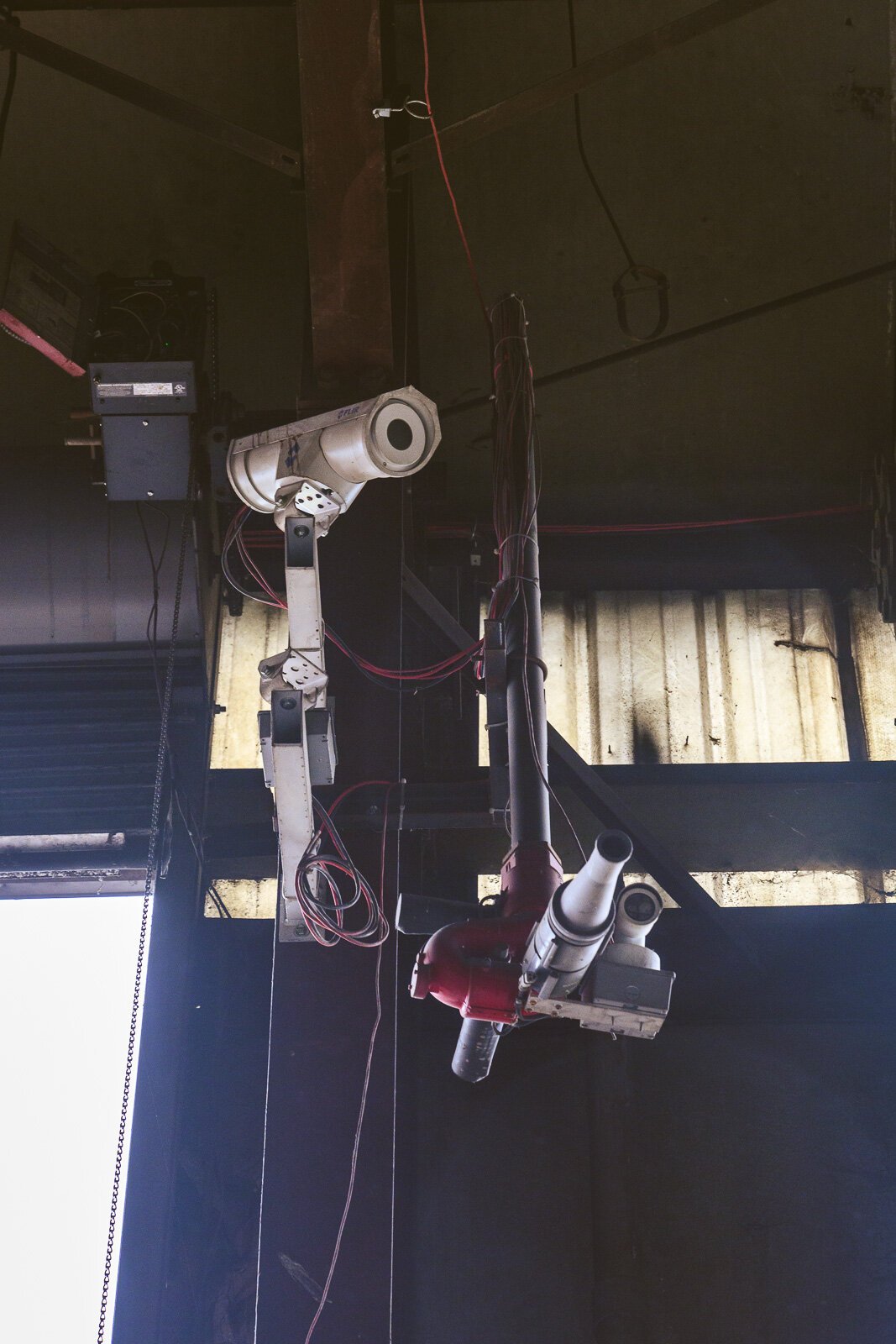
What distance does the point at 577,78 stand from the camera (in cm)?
405

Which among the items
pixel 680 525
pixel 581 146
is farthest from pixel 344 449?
pixel 581 146

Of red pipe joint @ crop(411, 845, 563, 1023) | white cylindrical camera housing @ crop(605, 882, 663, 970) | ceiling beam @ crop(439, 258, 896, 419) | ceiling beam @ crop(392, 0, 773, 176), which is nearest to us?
white cylindrical camera housing @ crop(605, 882, 663, 970)

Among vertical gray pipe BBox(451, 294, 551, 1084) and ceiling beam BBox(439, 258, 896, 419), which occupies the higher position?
ceiling beam BBox(439, 258, 896, 419)

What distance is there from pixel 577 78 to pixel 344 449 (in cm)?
196

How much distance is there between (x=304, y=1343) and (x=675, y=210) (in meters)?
5.33

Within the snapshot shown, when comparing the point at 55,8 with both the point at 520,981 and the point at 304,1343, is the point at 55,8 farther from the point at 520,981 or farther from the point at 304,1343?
the point at 304,1343

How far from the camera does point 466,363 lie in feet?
19.6

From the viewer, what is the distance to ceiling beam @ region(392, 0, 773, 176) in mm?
4027

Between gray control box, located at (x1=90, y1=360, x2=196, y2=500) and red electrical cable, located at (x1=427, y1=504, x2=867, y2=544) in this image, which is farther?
red electrical cable, located at (x1=427, y1=504, x2=867, y2=544)

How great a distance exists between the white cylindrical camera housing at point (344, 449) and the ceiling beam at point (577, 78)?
1343 millimetres

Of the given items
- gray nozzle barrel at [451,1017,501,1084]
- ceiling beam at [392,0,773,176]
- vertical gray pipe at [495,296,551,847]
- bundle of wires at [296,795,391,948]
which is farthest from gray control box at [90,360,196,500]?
gray nozzle barrel at [451,1017,501,1084]

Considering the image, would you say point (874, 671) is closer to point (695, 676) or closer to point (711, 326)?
point (695, 676)

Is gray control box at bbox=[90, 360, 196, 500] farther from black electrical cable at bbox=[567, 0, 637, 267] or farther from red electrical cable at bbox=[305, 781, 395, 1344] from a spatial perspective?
black electrical cable at bbox=[567, 0, 637, 267]

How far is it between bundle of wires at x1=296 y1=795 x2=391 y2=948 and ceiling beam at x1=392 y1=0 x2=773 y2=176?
2379 millimetres
